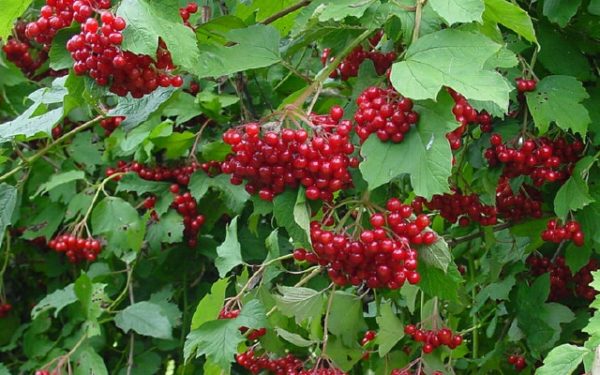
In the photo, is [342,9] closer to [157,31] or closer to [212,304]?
[157,31]

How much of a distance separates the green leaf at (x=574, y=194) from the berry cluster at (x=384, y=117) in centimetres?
68

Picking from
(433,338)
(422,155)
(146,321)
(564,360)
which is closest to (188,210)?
(146,321)

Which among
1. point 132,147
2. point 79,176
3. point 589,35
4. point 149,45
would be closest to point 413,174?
point 149,45

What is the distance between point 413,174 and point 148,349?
2132 millimetres

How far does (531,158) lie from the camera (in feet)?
6.67

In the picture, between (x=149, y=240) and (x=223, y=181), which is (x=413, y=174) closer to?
(x=223, y=181)

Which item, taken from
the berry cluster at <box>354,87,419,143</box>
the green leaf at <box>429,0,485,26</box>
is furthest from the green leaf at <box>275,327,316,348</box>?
the green leaf at <box>429,0,485,26</box>

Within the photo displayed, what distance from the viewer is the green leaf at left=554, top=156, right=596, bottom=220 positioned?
2.09m

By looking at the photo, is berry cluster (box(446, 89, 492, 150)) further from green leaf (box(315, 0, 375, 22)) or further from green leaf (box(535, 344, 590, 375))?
green leaf (box(535, 344, 590, 375))

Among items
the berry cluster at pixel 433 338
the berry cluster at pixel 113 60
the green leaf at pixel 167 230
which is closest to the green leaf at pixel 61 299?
the green leaf at pixel 167 230

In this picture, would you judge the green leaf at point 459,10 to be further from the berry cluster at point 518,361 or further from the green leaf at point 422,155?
the berry cluster at point 518,361

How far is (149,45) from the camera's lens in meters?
1.54

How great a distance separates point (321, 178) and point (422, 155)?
0.60 ft

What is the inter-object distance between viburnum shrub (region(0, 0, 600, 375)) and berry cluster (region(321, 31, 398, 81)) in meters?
0.01
